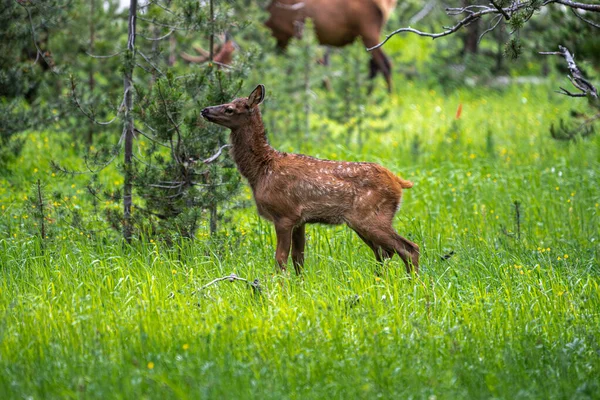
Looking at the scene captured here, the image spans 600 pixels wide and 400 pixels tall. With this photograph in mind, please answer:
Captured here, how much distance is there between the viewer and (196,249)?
798cm

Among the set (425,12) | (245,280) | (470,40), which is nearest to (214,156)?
(245,280)

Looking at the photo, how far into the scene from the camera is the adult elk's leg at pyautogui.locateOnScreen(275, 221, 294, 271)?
7.52m

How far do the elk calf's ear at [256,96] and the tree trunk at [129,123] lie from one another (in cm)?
113

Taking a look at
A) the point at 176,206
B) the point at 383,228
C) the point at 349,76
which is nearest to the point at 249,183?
the point at 176,206

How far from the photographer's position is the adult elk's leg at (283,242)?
7520 mm

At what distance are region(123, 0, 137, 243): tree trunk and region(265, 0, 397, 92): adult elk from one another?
9.09 metres

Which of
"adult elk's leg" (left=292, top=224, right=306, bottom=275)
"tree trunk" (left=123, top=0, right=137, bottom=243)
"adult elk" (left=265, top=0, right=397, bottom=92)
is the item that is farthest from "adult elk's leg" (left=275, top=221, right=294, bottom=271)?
"adult elk" (left=265, top=0, right=397, bottom=92)

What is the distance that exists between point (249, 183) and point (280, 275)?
1.25m

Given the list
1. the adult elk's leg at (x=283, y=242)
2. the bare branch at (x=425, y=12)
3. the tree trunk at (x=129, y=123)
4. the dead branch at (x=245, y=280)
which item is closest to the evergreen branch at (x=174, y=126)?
the tree trunk at (x=129, y=123)

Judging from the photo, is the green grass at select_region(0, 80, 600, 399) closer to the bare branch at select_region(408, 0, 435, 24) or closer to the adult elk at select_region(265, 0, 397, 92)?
the adult elk at select_region(265, 0, 397, 92)

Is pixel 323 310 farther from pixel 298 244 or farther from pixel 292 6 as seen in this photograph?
pixel 292 6

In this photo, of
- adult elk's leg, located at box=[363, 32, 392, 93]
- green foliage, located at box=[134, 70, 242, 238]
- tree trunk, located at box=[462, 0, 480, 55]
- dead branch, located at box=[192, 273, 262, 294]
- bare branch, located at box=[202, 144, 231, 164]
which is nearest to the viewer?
dead branch, located at box=[192, 273, 262, 294]

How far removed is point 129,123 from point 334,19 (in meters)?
10.00

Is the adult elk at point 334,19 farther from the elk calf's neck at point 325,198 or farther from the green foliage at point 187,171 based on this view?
the elk calf's neck at point 325,198
